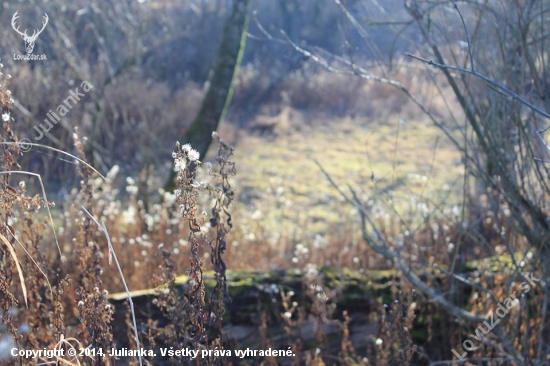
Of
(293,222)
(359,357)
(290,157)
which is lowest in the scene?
(359,357)

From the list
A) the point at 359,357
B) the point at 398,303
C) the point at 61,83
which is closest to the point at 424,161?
the point at 61,83

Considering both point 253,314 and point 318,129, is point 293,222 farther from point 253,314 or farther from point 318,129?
point 318,129

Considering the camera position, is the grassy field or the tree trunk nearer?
the tree trunk

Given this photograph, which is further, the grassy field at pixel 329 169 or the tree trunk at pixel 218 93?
the grassy field at pixel 329 169

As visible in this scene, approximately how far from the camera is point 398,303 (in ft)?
6.98

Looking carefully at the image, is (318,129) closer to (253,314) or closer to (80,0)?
(80,0)

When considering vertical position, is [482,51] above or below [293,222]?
below

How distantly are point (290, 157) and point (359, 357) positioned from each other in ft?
25.6

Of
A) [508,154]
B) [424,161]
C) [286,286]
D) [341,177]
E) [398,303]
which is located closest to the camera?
[398,303]

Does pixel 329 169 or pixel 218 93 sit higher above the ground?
pixel 329 169

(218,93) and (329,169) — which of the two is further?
(329,169)

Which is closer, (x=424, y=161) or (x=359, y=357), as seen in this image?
(x=359, y=357)

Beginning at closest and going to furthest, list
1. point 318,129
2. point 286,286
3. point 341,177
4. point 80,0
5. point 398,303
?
point 398,303, point 286,286, point 341,177, point 80,0, point 318,129

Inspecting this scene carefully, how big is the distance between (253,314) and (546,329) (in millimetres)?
1490
